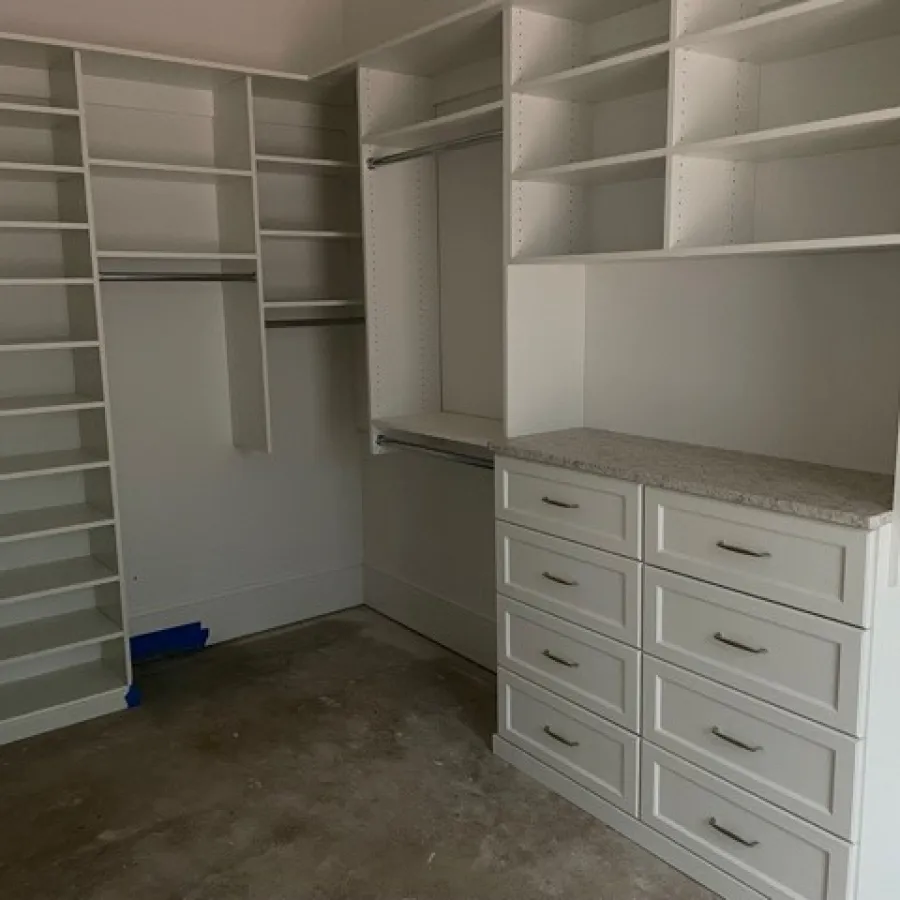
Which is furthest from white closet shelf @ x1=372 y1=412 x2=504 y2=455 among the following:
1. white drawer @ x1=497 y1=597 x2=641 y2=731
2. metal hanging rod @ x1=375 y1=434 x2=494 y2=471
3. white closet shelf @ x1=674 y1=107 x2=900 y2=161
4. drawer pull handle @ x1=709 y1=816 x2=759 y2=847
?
drawer pull handle @ x1=709 y1=816 x2=759 y2=847

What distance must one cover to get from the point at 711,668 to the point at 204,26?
10.3 ft

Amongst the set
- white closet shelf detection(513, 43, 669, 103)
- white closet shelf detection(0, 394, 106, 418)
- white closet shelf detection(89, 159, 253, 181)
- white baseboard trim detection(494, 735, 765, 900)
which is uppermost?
white closet shelf detection(513, 43, 669, 103)

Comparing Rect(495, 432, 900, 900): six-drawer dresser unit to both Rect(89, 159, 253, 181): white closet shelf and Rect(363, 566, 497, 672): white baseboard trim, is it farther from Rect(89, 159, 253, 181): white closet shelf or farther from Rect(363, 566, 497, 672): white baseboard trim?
Rect(89, 159, 253, 181): white closet shelf

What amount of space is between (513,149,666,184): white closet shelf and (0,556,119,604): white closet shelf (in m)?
2.11

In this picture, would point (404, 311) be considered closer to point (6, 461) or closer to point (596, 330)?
point (596, 330)

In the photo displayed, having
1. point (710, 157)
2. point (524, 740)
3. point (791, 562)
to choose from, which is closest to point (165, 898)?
point (524, 740)

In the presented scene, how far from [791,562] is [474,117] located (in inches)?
67.5

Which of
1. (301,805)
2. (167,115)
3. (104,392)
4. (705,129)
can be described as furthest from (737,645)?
(167,115)

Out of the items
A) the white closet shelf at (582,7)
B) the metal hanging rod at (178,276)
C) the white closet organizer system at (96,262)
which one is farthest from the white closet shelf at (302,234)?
the white closet shelf at (582,7)

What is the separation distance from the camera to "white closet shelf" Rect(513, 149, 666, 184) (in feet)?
8.02

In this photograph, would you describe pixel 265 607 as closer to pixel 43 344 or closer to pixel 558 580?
pixel 43 344

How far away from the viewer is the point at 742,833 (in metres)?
2.31

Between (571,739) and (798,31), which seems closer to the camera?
(798,31)

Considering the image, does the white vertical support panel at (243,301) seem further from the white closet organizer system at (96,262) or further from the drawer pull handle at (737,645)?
the drawer pull handle at (737,645)
